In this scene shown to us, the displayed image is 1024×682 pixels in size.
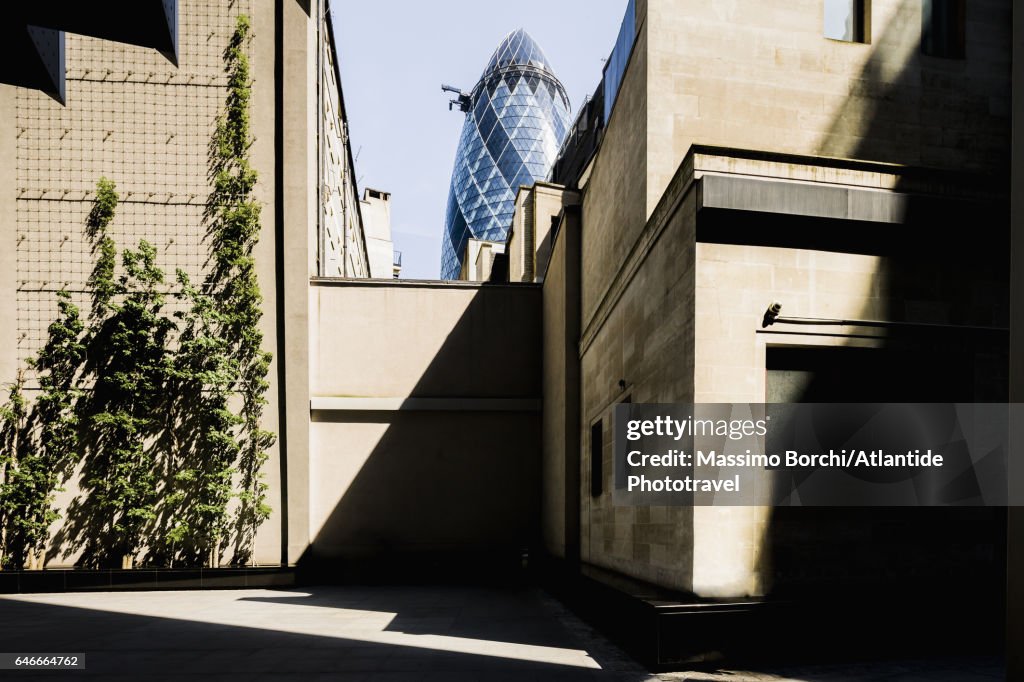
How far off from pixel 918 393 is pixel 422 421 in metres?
13.5

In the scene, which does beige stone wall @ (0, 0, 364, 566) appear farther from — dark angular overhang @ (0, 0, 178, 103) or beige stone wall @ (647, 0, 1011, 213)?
dark angular overhang @ (0, 0, 178, 103)

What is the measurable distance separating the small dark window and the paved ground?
231 centimetres

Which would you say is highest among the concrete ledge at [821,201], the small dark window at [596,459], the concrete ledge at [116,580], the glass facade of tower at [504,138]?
the glass facade of tower at [504,138]

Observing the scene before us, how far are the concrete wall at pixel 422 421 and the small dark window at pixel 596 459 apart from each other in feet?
19.7

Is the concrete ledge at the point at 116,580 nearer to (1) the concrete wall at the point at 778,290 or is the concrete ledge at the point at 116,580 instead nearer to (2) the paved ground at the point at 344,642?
(2) the paved ground at the point at 344,642

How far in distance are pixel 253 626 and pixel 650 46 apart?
1140 cm

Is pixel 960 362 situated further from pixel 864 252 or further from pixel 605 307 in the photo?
pixel 605 307

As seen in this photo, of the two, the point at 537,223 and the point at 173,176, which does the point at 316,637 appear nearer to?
the point at 173,176

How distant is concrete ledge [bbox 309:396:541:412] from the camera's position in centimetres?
1869

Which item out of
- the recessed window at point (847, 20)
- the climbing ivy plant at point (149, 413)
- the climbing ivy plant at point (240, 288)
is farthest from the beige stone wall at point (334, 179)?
the recessed window at point (847, 20)

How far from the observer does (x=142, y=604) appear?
13883 millimetres

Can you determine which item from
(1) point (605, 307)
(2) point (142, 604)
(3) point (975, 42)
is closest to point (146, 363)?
(2) point (142, 604)

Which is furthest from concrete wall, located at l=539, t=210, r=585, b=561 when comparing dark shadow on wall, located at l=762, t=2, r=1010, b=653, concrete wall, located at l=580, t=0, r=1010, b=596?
dark shadow on wall, located at l=762, t=2, r=1010, b=653

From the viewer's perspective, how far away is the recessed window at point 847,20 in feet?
38.0
